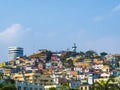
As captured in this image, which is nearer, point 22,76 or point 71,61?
point 22,76

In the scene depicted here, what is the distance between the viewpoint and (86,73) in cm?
16425

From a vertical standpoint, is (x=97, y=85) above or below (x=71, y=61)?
below

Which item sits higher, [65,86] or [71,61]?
[71,61]

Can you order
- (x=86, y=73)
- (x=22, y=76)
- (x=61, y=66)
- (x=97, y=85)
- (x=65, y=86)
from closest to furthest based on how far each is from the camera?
1. (x=97, y=85)
2. (x=65, y=86)
3. (x=22, y=76)
4. (x=86, y=73)
5. (x=61, y=66)

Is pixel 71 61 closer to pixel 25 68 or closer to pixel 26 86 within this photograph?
pixel 25 68

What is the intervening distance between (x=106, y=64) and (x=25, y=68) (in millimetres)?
30031

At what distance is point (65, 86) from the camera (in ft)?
288

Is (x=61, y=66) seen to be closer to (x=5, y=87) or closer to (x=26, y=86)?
(x=26, y=86)

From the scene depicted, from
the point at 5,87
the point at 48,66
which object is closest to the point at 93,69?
the point at 48,66

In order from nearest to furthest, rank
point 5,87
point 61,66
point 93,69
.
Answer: point 5,87 < point 93,69 < point 61,66

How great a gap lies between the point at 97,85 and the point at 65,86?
1422cm

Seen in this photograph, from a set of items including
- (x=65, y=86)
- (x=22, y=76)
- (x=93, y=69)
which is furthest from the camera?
(x=93, y=69)

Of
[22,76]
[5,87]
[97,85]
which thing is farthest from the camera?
[22,76]

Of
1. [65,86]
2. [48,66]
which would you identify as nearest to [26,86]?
[65,86]
